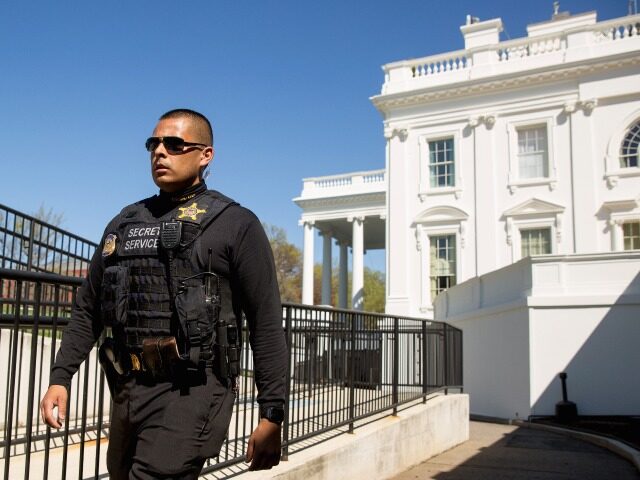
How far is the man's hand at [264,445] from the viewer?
240 cm

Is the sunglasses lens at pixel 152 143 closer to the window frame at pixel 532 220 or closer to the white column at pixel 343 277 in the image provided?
the window frame at pixel 532 220

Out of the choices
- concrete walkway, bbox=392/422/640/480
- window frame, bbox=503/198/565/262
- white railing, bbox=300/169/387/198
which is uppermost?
white railing, bbox=300/169/387/198

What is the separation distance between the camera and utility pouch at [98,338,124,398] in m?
2.49

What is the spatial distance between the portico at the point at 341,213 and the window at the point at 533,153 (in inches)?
350

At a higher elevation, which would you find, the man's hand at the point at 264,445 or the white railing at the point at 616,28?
the white railing at the point at 616,28

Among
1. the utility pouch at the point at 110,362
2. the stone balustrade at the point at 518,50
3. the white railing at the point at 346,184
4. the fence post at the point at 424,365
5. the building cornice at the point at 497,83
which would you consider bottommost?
the fence post at the point at 424,365

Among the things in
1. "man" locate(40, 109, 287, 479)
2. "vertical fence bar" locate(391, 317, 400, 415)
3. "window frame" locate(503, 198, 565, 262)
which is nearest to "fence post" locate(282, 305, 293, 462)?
"man" locate(40, 109, 287, 479)

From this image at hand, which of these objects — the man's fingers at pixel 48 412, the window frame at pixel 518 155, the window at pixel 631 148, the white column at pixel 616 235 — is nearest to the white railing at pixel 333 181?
the window frame at pixel 518 155

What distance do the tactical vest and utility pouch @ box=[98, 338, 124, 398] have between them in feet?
0.14

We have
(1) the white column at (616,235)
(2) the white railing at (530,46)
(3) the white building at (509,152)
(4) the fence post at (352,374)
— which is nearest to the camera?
(4) the fence post at (352,374)

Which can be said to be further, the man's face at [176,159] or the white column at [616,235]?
the white column at [616,235]

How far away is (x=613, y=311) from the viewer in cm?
1409

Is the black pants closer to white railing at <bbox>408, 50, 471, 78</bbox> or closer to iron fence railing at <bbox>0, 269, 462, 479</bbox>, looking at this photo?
iron fence railing at <bbox>0, 269, 462, 479</bbox>

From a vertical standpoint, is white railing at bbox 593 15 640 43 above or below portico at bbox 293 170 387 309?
above
